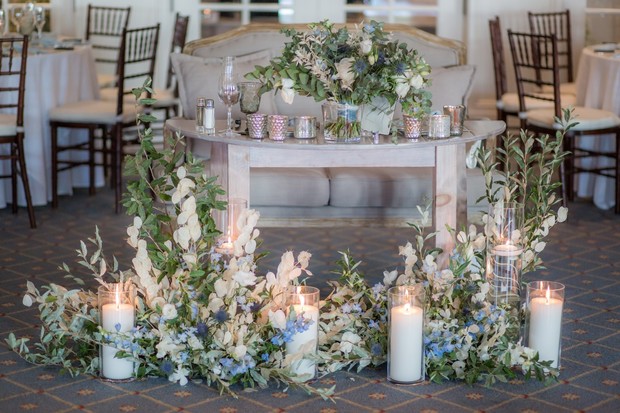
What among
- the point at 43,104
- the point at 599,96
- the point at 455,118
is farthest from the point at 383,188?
the point at 43,104

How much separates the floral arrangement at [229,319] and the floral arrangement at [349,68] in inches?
18.1

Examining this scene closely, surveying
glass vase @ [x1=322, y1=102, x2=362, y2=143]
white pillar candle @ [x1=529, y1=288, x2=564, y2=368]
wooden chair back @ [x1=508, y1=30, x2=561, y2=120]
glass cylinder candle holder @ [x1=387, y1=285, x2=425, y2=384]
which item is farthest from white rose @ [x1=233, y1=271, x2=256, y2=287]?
wooden chair back @ [x1=508, y1=30, x2=561, y2=120]

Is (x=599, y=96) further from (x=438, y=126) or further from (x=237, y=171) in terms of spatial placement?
(x=237, y=171)

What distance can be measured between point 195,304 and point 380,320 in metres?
0.65

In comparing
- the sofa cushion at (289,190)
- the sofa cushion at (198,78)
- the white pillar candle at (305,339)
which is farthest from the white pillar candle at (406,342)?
the sofa cushion at (198,78)

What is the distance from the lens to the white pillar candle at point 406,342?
3.34m

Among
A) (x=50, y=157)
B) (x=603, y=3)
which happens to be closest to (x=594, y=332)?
(x=50, y=157)

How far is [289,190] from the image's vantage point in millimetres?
4672

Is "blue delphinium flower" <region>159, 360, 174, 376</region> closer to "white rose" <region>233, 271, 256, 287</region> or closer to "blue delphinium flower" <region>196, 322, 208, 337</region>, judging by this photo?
"blue delphinium flower" <region>196, 322, 208, 337</region>

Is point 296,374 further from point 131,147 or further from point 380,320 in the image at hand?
point 131,147

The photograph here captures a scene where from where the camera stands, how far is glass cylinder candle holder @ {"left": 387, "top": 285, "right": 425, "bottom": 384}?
11.0 ft

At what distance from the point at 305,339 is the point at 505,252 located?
28.0 inches

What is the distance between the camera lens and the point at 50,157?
621 centimetres

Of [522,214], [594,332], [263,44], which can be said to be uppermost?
[263,44]
